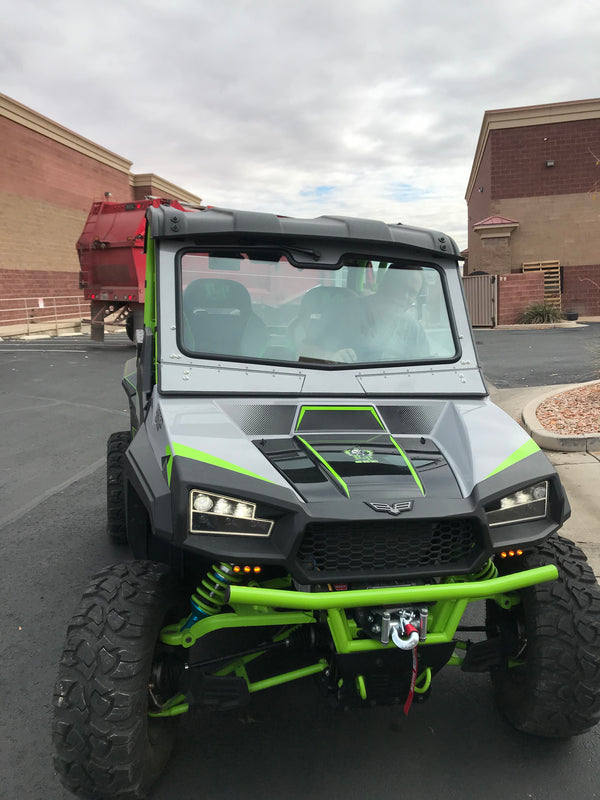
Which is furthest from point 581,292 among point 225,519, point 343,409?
point 225,519

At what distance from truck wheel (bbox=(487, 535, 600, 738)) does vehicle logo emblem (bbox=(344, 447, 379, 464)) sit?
697 mm

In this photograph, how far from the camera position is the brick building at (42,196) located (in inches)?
969

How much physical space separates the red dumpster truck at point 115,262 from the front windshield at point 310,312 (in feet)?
41.5

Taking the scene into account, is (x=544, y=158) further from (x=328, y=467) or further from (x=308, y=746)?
(x=308, y=746)

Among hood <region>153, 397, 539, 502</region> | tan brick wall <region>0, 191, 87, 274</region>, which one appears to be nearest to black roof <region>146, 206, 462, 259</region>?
hood <region>153, 397, 539, 502</region>

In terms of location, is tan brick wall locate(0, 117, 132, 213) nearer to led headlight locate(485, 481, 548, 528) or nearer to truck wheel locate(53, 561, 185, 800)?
truck wheel locate(53, 561, 185, 800)

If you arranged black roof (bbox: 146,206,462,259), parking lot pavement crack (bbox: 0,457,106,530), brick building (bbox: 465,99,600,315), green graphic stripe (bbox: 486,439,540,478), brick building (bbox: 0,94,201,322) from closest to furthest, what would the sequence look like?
green graphic stripe (bbox: 486,439,540,478) < black roof (bbox: 146,206,462,259) < parking lot pavement crack (bbox: 0,457,106,530) < brick building (bbox: 0,94,201,322) < brick building (bbox: 465,99,600,315)

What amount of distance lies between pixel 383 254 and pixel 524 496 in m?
1.53

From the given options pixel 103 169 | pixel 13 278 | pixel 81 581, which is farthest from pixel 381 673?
pixel 103 169

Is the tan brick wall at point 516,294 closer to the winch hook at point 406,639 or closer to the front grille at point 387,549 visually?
the front grille at point 387,549

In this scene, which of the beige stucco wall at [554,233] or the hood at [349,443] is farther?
the beige stucco wall at [554,233]

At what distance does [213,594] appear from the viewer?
249 cm

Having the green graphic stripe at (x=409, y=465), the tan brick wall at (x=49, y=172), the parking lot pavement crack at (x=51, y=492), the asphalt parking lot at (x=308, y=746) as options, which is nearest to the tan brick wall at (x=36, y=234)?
the tan brick wall at (x=49, y=172)

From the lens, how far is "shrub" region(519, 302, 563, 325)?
23406 millimetres
